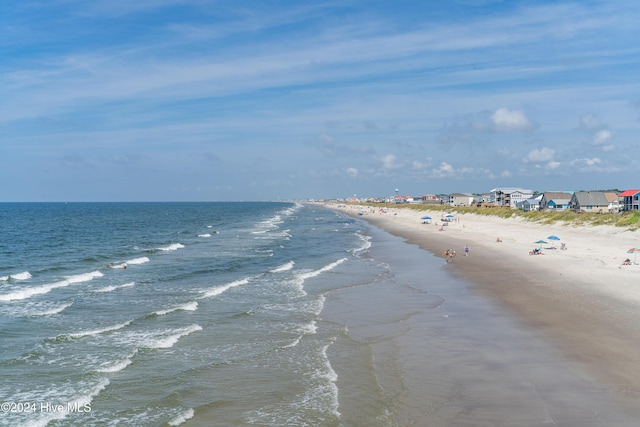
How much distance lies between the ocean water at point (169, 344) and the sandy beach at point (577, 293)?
14.8ft

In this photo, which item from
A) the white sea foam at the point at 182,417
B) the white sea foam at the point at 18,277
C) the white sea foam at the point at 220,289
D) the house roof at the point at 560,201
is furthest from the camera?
the house roof at the point at 560,201

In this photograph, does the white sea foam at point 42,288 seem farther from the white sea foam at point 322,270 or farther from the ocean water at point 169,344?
the white sea foam at point 322,270

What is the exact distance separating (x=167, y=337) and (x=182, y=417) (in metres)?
7.46

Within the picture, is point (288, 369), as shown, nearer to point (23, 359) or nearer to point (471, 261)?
point (23, 359)

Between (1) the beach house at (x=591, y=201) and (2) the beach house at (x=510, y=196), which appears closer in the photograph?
(1) the beach house at (x=591, y=201)

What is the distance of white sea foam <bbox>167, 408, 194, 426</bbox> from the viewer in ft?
39.6

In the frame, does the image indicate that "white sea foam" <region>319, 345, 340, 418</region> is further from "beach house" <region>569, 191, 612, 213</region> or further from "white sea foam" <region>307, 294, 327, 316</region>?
"beach house" <region>569, 191, 612, 213</region>

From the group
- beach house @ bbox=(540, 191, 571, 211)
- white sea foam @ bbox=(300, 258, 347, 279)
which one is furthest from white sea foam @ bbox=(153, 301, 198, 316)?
beach house @ bbox=(540, 191, 571, 211)

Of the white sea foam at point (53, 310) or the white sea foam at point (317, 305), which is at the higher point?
the white sea foam at point (317, 305)

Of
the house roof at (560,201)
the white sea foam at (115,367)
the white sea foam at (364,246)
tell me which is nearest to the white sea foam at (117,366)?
the white sea foam at (115,367)

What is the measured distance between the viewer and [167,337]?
19.4 m

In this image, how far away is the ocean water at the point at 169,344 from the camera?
12930 mm

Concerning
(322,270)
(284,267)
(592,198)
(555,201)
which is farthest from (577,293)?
(555,201)

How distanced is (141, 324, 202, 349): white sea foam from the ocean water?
0.04 m
